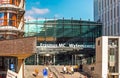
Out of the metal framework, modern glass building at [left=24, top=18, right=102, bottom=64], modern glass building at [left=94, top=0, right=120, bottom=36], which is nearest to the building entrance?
the metal framework

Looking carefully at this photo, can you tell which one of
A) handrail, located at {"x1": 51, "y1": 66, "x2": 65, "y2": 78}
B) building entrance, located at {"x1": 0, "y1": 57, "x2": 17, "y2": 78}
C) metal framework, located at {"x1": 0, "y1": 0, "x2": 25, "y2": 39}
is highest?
metal framework, located at {"x1": 0, "y1": 0, "x2": 25, "y2": 39}

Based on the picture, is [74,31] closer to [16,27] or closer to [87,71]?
[87,71]

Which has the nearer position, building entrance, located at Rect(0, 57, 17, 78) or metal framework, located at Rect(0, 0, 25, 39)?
building entrance, located at Rect(0, 57, 17, 78)

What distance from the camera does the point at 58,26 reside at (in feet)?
284

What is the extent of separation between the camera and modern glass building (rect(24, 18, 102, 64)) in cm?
8412

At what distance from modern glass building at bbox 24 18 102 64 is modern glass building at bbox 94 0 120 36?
3603mm

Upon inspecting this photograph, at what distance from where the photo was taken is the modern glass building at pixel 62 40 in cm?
8412

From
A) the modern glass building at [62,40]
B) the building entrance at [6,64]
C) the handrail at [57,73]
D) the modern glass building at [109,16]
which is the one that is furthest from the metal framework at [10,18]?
the modern glass building at [109,16]

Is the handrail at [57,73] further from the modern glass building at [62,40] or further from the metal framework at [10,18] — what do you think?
the metal framework at [10,18]

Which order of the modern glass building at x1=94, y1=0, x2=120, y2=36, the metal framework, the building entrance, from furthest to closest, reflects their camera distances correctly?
the modern glass building at x1=94, y1=0, x2=120, y2=36, the metal framework, the building entrance

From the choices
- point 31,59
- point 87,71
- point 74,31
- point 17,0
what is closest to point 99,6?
point 74,31

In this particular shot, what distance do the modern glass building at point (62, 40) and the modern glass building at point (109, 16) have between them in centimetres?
360

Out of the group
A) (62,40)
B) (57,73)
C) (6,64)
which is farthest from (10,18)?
(62,40)

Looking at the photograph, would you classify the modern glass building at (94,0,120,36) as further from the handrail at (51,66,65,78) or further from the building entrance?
the building entrance
